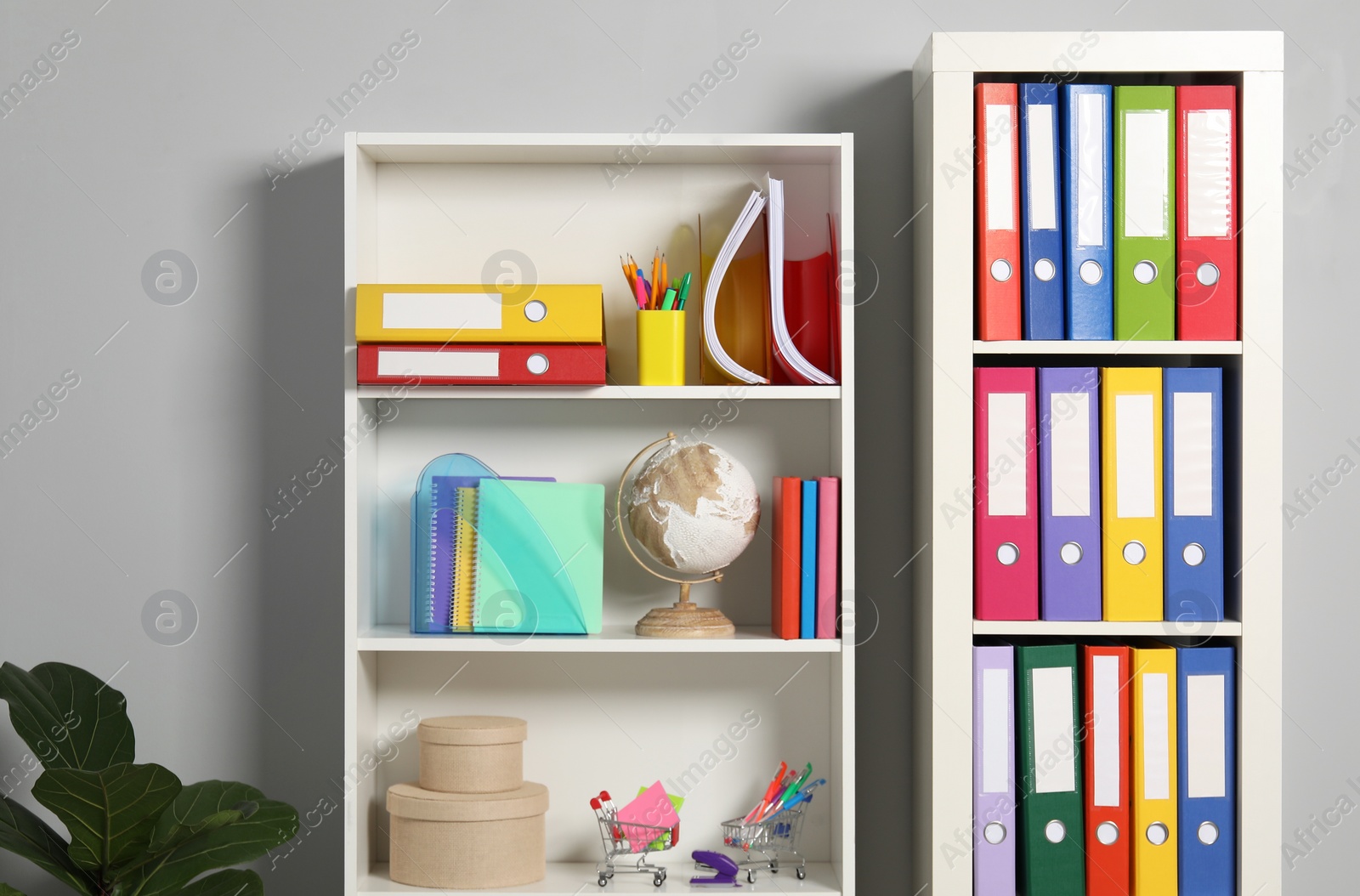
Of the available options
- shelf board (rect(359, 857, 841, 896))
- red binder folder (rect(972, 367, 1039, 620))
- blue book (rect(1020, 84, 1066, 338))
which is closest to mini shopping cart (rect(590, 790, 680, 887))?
shelf board (rect(359, 857, 841, 896))

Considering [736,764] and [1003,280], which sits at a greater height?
[1003,280]

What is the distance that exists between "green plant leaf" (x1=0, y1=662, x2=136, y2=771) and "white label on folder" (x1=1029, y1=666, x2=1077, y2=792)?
1.31m

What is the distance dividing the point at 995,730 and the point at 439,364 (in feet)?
3.12

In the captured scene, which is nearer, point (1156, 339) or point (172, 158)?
point (1156, 339)

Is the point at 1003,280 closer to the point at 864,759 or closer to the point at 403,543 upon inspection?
the point at 864,759

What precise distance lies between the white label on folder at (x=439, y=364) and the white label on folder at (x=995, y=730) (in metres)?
0.83

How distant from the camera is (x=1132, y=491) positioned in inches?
55.8

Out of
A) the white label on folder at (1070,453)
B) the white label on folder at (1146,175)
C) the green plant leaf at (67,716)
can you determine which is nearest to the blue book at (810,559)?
the white label on folder at (1070,453)

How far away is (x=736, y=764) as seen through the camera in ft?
5.28

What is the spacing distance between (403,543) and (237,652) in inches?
13.7

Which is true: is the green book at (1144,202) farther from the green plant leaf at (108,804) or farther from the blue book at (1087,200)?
the green plant leaf at (108,804)

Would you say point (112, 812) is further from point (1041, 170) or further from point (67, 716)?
point (1041, 170)

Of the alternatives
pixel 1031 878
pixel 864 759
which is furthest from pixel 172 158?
pixel 1031 878

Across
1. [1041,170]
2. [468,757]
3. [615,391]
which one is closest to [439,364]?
[615,391]
